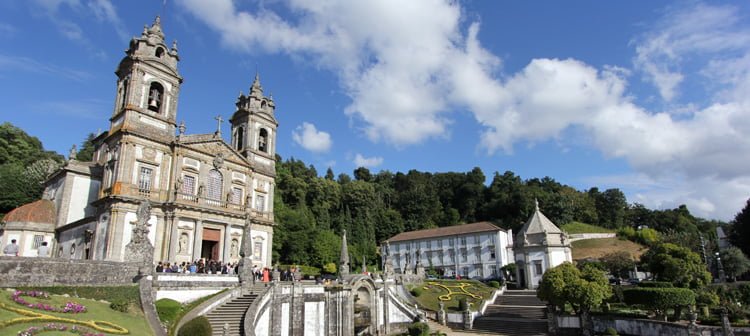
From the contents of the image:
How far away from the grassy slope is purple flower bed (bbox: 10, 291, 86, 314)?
2654 inches

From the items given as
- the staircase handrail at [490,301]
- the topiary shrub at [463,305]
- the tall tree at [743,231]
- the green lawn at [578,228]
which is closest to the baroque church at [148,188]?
the topiary shrub at [463,305]

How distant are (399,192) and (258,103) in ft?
219

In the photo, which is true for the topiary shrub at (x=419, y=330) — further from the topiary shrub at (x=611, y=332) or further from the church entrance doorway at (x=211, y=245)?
the church entrance doorway at (x=211, y=245)

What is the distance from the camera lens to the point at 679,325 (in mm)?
22984

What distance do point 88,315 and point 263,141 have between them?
27.3 metres

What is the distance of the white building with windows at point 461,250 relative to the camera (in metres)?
62.7

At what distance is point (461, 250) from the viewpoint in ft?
217

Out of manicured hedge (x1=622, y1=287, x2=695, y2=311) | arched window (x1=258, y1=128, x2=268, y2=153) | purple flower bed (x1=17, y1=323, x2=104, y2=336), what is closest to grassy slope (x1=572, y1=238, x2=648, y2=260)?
manicured hedge (x1=622, y1=287, x2=695, y2=311)

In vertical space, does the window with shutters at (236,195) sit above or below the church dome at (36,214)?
above

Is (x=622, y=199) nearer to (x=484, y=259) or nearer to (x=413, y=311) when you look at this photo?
(x=484, y=259)

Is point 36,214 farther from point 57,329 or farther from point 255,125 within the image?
point 57,329

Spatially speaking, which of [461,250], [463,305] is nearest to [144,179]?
[463,305]

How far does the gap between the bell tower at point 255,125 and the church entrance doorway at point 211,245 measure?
328 inches

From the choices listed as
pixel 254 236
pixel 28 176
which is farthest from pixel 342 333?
pixel 28 176
